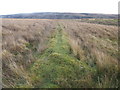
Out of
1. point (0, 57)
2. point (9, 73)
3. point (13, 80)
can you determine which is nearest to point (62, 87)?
point (13, 80)

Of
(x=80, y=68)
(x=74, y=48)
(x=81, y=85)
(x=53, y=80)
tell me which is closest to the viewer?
(x=81, y=85)

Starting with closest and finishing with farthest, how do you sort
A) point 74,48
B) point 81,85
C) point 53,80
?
point 81,85 < point 53,80 < point 74,48

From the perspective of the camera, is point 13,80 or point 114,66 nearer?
point 13,80

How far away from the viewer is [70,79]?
11.5 feet

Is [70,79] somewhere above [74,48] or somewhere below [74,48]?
below

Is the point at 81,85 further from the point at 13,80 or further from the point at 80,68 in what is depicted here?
the point at 13,80

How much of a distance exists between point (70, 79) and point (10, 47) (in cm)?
429

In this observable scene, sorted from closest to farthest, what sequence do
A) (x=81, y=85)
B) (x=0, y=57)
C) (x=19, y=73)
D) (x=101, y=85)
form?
(x=101, y=85), (x=81, y=85), (x=19, y=73), (x=0, y=57)

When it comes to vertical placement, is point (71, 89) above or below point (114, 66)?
below

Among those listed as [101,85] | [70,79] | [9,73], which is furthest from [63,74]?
[9,73]

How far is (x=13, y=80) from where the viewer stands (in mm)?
3543

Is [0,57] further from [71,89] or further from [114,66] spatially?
[114,66]

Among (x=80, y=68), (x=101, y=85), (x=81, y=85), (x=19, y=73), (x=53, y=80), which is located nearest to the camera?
(x=101, y=85)

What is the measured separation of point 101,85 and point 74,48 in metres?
3.27
